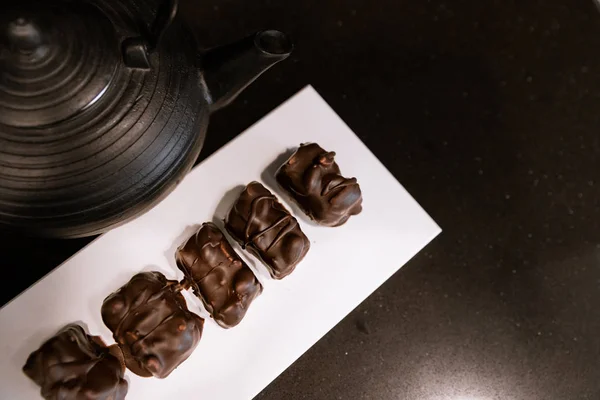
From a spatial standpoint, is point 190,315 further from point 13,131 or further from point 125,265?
point 13,131

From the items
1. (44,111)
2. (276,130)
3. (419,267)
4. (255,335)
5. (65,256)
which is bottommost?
(419,267)

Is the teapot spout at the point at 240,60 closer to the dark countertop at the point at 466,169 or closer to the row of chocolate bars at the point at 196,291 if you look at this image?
the row of chocolate bars at the point at 196,291

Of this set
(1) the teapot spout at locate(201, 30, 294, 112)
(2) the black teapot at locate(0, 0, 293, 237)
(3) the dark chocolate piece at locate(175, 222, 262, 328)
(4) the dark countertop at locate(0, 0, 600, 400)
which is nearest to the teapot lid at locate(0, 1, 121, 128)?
(2) the black teapot at locate(0, 0, 293, 237)

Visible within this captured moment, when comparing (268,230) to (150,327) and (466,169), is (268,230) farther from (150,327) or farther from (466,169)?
(466,169)

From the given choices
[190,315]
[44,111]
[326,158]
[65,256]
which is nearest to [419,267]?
[326,158]

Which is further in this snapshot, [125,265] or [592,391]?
[592,391]

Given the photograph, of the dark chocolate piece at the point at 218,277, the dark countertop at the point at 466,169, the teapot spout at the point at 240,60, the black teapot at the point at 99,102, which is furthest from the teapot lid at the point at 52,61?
the dark countertop at the point at 466,169

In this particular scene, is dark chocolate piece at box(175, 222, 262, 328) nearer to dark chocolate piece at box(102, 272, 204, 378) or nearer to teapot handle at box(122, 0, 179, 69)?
dark chocolate piece at box(102, 272, 204, 378)

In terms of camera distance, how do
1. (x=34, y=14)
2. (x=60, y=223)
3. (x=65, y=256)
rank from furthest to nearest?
1. (x=65, y=256)
2. (x=60, y=223)
3. (x=34, y=14)

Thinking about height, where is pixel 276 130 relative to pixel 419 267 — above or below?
above
